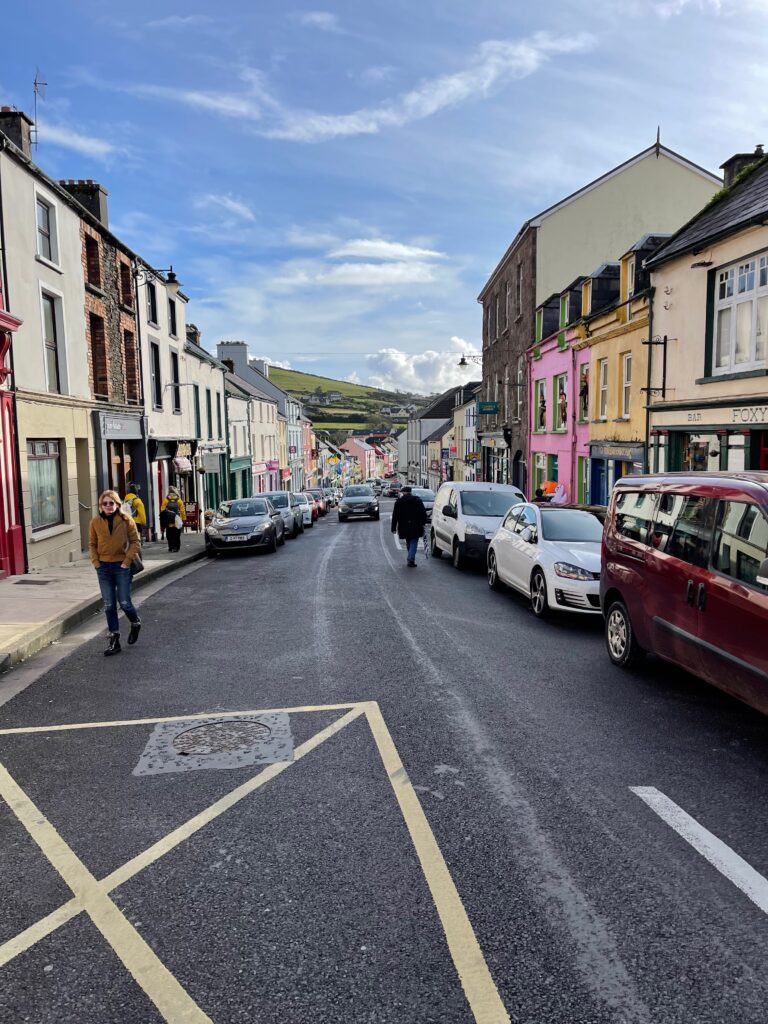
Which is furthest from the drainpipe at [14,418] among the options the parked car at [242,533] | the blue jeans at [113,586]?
the blue jeans at [113,586]

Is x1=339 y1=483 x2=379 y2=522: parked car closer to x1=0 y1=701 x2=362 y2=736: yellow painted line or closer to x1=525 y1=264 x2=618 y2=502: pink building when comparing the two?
x1=525 y1=264 x2=618 y2=502: pink building

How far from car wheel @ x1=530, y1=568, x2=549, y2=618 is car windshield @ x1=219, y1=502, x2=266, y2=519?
11819 millimetres

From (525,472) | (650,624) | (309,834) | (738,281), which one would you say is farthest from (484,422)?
(309,834)

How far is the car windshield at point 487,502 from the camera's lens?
615 inches

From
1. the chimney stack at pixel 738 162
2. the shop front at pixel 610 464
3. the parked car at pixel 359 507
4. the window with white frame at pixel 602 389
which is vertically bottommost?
the parked car at pixel 359 507

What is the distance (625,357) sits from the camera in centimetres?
1870

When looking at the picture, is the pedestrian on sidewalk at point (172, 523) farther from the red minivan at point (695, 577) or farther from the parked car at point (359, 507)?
the parked car at point (359, 507)

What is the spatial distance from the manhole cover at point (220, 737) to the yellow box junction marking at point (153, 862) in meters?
0.44

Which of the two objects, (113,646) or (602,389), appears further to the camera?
(602,389)

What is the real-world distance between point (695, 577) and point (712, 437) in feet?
29.0

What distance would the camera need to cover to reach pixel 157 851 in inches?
154

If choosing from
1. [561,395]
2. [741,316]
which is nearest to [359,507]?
[561,395]

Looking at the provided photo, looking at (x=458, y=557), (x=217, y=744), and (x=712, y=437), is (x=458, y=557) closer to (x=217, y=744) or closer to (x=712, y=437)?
(x=712, y=437)

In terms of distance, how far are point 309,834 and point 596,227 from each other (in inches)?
1107
